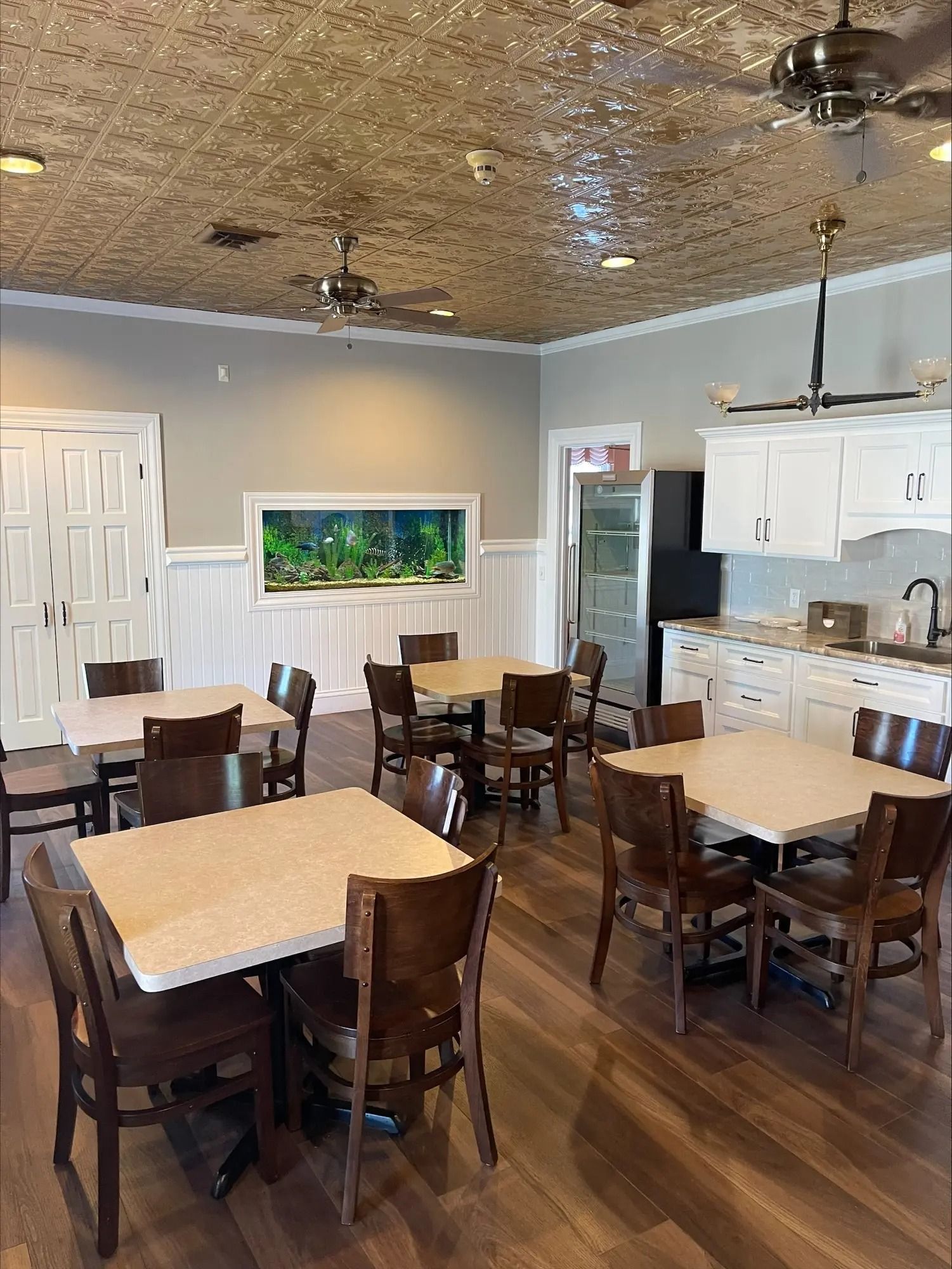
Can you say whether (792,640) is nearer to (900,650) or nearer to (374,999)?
(900,650)

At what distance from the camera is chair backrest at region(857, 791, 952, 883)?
2490 mm

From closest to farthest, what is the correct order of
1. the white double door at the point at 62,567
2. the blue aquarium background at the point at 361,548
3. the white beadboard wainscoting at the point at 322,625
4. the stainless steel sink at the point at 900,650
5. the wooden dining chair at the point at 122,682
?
1. the wooden dining chair at the point at 122,682
2. the stainless steel sink at the point at 900,650
3. the white double door at the point at 62,567
4. the white beadboard wainscoting at the point at 322,625
5. the blue aquarium background at the point at 361,548

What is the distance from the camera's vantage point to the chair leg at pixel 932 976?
277 centimetres

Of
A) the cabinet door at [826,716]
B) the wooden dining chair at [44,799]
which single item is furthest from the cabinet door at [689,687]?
the wooden dining chair at [44,799]

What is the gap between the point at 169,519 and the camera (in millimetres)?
6148

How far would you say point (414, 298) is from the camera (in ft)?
12.6

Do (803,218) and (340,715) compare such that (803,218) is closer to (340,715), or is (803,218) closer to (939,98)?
(939,98)

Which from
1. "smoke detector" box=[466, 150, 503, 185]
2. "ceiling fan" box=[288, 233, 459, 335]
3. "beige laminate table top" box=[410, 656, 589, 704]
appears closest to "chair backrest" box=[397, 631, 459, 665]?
"beige laminate table top" box=[410, 656, 589, 704]

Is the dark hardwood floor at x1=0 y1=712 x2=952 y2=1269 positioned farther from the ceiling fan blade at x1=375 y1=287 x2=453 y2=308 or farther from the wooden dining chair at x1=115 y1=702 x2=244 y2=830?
the ceiling fan blade at x1=375 y1=287 x2=453 y2=308

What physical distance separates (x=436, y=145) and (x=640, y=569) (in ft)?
10.4

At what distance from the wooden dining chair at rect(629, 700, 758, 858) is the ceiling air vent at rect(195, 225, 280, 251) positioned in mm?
2820

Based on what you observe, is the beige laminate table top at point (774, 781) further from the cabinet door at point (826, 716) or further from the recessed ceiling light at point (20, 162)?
the recessed ceiling light at point (20, 162)

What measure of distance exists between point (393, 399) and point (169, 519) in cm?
197

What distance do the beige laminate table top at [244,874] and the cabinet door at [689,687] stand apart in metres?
3.10
